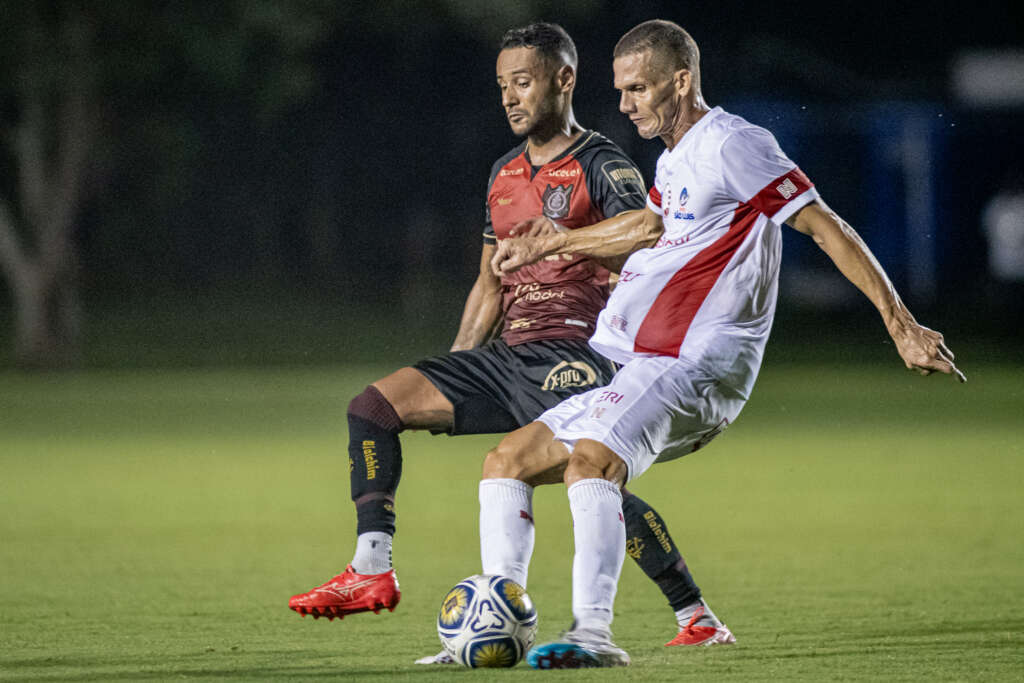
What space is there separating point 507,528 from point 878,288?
5.03 feet

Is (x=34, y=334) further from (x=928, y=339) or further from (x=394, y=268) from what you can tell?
(x=928, y=339)

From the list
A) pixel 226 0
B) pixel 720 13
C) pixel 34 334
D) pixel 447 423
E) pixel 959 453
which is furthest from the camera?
pixel 720 13

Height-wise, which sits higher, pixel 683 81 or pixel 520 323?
pixel 683 81

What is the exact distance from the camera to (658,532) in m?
6.52

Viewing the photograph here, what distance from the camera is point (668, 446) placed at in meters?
5.89

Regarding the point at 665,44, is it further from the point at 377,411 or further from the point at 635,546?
the point at 635,546

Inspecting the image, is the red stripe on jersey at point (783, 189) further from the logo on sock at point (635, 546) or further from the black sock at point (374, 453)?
the black sock at point (374, 453)

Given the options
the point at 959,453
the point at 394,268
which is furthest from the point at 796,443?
the point at 394,268

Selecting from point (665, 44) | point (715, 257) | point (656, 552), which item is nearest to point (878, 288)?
point (715, 257)

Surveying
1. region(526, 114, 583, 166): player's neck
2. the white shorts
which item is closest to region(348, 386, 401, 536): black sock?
the white shorts

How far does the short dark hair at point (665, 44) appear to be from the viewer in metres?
5.93

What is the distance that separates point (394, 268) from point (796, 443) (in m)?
23.4

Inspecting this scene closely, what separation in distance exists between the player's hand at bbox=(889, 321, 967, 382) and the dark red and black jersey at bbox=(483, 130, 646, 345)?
4.76 ft

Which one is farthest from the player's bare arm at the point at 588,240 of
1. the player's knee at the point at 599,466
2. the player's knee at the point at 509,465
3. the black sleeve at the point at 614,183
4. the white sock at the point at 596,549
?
the white sock at the point at 596,549
